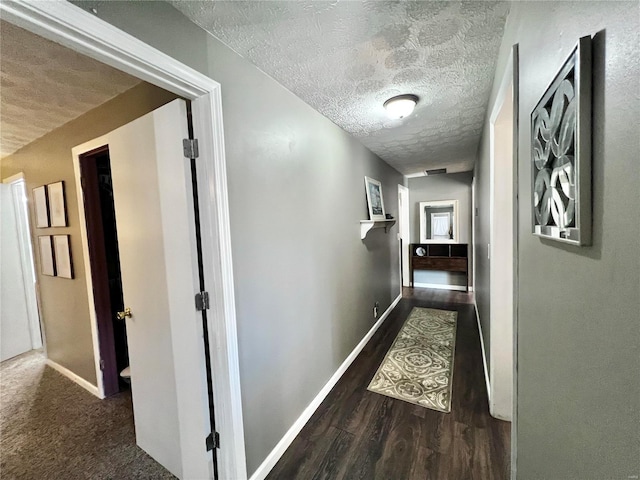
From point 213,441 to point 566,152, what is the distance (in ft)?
5.92

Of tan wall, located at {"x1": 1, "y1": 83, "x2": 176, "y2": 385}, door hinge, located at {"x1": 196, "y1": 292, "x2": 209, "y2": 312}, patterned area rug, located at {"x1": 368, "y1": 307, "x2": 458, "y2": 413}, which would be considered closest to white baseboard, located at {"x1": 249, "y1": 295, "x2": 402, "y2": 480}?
patterned area rug, located at {"x1": 368, "y1": 307, "x2": 458, "y2": 413}

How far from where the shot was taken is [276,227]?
1.58 meters

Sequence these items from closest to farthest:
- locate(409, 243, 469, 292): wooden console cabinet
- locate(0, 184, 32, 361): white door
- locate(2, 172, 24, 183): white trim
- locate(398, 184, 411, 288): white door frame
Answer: locate(2, 172, 24, 183): white trim < locate(0, 184, 32, 361): white door < locate(409, 243, 469, 292): wooden console cabinet < locate(398, 184, 411, 288): white door frame

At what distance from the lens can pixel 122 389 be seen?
2.34 metres

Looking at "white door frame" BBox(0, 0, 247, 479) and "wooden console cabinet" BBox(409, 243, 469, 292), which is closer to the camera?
"white door frame" BBox(0, 0, 247, 479)

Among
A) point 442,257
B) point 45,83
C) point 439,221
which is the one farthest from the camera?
point 439,221

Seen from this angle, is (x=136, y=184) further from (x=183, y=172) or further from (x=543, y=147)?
(x=543, y=147)

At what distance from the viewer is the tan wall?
1.93m

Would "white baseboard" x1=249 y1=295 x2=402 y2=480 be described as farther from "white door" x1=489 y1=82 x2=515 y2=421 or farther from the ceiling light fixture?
the ceiling light fixture

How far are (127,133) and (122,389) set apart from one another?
230 centimetres

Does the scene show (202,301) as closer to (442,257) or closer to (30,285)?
A: (30,285)

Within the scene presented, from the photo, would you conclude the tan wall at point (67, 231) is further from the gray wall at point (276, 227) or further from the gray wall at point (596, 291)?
the gray wall at point (596, 291)

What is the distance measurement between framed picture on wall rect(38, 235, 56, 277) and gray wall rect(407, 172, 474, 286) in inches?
208

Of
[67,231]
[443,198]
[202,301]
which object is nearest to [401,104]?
[202,301]
